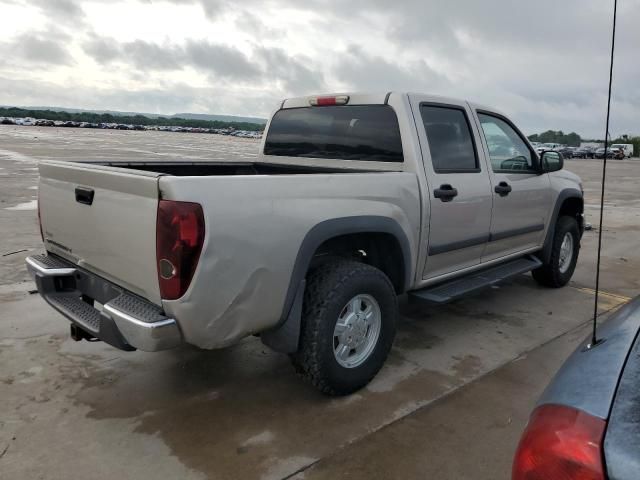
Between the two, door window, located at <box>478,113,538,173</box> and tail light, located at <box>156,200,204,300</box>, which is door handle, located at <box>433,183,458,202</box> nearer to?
door window, located at <box>478,113,538,173</box>

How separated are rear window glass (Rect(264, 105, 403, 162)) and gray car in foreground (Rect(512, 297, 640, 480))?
2502 mm

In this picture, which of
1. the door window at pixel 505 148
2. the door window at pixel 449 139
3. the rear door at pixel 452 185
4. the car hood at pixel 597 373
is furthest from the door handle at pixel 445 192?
the car hood at pixel 597 373

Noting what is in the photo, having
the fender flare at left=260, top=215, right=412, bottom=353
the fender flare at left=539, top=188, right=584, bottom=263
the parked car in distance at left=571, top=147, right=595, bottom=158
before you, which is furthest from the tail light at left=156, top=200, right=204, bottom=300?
the parked car in distance at left=571, top=147, right=595, bottom=158

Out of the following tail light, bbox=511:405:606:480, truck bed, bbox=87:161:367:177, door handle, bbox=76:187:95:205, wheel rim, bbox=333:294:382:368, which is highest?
truck bed, bbox=87:161:367:177

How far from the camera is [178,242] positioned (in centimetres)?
245

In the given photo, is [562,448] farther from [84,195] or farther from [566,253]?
[566,253]

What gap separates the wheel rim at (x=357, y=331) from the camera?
3293 millimetres

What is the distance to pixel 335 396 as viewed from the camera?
3297 millimetres

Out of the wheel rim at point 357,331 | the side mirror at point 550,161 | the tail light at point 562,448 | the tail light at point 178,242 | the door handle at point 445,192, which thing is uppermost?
the side mirror at point 550,161

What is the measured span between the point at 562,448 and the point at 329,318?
1.92m

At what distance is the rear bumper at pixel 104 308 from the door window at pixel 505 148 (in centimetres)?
310

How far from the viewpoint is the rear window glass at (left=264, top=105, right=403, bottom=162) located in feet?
13.0

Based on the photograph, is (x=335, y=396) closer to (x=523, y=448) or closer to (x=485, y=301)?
(x=523, y=448)

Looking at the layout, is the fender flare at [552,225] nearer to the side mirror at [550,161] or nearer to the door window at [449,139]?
the side mirror at [550,161]
